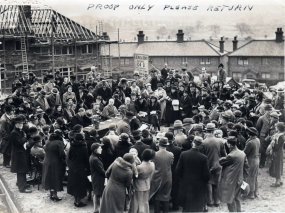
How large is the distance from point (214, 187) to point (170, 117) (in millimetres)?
6796

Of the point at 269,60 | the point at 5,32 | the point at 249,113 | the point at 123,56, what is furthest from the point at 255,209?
the point at 123,56

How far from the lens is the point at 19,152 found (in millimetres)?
9797

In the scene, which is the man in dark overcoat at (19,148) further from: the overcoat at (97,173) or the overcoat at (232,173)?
the overcoat at (232,173)

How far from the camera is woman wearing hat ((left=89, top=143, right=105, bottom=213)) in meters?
8.08

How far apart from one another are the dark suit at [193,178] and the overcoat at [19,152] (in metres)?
4.24

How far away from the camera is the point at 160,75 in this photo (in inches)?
704

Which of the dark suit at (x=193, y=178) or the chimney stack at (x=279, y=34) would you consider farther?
the chimney stack at (x=279, y=34)

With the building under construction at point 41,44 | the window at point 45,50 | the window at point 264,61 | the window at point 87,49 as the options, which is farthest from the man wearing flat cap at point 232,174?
the window at point 264,61

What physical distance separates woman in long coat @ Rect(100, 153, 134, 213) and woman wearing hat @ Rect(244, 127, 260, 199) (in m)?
3.08

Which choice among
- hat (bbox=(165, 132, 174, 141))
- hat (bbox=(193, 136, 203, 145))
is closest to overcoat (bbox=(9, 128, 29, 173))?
hat (bbox=(165, 132, 174, 141))

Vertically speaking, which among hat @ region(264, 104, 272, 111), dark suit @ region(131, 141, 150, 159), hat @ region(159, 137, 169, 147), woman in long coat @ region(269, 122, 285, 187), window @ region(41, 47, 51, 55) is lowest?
woman in long coat @ region(269, 122, 285, 187)

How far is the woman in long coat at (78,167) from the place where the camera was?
8578 mm

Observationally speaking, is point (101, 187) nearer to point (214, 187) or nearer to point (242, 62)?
point (214, 187)

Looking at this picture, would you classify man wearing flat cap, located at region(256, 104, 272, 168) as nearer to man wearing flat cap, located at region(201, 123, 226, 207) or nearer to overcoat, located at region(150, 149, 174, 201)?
man wearing flat cap, located at region(201, 123, 226, 207)
